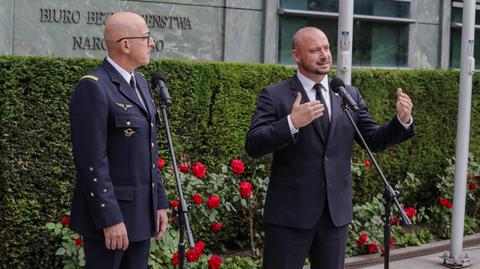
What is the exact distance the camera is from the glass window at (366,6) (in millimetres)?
10180

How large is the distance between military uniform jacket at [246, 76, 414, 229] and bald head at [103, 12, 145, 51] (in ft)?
2.68

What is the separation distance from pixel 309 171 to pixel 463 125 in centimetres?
345

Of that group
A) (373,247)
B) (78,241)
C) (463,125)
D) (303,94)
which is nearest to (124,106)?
(303,94)

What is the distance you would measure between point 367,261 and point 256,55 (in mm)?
3363

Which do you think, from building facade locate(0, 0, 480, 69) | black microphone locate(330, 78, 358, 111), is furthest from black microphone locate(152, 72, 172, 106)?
building facade locate(0, 0, 480, 69)

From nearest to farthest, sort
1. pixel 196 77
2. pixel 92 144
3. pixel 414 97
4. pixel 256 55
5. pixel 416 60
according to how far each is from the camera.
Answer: pixel 92 144 < pixel 196 77 < pixel 414 97 < pixel 256 55 < pixel 416 60

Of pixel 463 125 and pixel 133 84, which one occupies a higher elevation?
pixel 133 84

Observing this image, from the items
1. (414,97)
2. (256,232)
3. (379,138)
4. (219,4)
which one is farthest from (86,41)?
(379,138)

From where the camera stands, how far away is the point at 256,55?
990cm

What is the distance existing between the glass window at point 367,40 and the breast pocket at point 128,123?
6.25 m

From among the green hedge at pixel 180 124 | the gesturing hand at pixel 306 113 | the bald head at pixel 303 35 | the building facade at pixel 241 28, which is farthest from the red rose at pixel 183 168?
the building facade at pixel 241 28

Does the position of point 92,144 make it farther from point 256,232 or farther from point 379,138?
point 256,232

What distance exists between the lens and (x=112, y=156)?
4.01 m

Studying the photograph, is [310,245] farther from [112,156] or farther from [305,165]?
[112,156]
